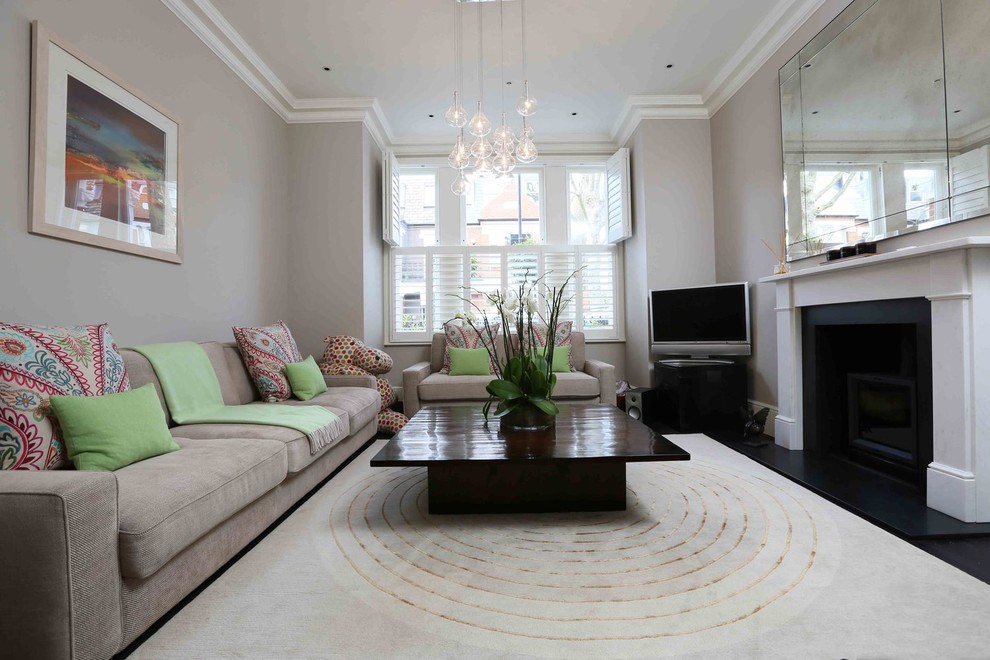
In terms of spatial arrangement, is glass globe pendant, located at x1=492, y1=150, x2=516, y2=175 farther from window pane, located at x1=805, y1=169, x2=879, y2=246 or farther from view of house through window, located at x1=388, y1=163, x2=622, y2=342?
view of house through window, located at x1=388, y1=163, x2=622, y2=342

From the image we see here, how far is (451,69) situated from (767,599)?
12.9ft

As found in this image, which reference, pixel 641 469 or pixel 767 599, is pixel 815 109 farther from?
pixel 767 599

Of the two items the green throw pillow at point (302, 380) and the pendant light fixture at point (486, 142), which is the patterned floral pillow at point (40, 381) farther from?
the pendant light fixture at point (486, 142)

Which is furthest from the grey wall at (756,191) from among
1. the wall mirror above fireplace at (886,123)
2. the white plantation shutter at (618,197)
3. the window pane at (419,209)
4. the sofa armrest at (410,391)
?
the window pane at (419,209)

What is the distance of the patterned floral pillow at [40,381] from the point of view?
1.43m

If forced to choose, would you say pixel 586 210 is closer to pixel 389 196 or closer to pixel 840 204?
pixel 389 196

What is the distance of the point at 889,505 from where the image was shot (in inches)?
82.3

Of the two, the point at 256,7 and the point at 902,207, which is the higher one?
the point at 256,7

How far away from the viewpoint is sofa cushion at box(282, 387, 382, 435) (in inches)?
112

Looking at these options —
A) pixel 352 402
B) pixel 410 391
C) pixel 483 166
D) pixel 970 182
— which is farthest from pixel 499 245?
pixel 970 182

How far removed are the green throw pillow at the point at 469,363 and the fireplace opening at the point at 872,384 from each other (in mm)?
2462

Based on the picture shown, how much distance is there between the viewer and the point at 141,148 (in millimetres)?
2502

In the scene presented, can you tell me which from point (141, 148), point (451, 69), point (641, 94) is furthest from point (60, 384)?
point (641, 94)

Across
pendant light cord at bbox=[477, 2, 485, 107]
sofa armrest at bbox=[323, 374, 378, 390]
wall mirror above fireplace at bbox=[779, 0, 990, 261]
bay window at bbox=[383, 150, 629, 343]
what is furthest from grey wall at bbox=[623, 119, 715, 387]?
sofa armrest at bbox=[323, 374, 378, 390]
